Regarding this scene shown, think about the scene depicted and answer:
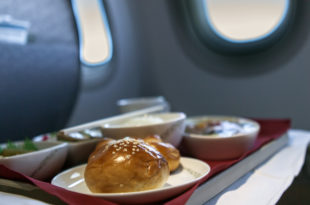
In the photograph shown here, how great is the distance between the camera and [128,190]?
52cm

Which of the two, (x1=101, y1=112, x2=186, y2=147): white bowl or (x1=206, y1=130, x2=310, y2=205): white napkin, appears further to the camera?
(x1=101, y1=112, x2=186, y2=147): white bowl

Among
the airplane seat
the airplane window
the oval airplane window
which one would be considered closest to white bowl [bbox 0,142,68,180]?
the airplane seat

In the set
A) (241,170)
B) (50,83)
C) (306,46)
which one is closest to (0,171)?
(241,170)

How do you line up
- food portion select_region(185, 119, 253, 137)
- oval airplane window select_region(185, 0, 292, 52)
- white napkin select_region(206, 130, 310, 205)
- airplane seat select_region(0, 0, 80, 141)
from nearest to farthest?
white napkin select_region(206, 130, 310, 205)
food portion select_region(185, 119, 253, 137)
airplane seat select_region(0, 0, 80, 141)
oval airplane window select_region(185, 0, 292, 52)

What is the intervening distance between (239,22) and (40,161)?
265 cm

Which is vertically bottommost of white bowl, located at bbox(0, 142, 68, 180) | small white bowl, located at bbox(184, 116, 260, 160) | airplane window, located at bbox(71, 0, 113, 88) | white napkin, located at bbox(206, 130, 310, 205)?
white napkin, located at bbox(206, 130, 310, 205)

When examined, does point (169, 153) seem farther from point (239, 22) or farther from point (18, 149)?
point (239, 22)

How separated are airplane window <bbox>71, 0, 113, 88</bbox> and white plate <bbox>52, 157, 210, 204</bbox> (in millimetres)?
2304

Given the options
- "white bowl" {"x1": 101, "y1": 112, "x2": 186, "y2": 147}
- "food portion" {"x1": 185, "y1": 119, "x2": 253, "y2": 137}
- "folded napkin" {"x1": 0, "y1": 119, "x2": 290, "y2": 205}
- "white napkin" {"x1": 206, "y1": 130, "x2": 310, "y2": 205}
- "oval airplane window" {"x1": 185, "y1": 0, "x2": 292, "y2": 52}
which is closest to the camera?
"folded napkin" {"x1": 0, "y1": 119, "x2": 290, "y2": 205}

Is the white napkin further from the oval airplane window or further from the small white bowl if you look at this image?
the oval airplane window

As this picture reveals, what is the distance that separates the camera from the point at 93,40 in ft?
10.2

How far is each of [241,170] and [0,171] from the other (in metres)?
0.59

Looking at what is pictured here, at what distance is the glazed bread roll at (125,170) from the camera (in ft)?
1.70

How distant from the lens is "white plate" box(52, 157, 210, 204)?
1.61ft
